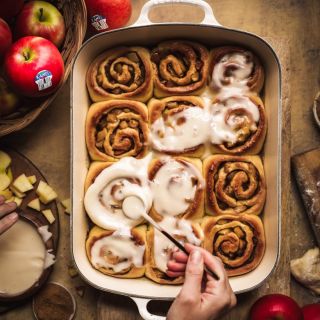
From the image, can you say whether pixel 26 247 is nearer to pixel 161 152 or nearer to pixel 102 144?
pixel 102 144

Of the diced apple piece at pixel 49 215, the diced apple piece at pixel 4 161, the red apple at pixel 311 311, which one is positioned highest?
the diced apple piece at pixel 4 161

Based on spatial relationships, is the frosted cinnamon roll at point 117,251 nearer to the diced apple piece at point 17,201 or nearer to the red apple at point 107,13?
the diced apple piece at point 17,201

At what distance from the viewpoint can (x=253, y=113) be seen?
7.55 ft

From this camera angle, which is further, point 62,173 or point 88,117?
point 62,173

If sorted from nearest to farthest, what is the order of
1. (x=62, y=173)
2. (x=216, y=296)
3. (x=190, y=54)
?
(x=216, y=296), (x=190, y=54), (x=62, y=173)

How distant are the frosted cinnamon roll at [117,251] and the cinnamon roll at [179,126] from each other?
0.37 meters

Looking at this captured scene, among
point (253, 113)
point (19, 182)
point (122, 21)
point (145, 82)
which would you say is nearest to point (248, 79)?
point (253, 113)

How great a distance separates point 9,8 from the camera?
225 centimetres

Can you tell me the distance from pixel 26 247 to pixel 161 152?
2.27 feet

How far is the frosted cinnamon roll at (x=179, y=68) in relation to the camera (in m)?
2.32

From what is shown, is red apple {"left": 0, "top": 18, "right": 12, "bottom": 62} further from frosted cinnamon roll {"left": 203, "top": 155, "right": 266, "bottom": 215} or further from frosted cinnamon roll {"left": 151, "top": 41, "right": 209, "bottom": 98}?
frosted cinnamon roll {"left": 203, "top": 155, "right": 266, "bottom": 215}

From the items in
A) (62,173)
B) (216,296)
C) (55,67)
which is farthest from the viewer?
(62,173)

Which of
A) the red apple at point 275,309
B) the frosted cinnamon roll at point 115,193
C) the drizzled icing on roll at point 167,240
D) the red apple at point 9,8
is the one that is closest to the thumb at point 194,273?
the drizzled icing on roll at point 167,240

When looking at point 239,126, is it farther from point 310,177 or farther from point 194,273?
point 194,273
